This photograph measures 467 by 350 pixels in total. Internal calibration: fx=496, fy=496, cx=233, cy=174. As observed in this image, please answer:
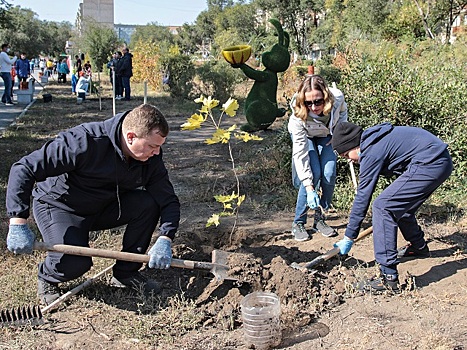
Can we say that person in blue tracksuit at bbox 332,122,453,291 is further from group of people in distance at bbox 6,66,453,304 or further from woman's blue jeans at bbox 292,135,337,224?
woman's blue jeans at bbox 292,135,337,224

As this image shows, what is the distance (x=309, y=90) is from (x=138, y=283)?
2017 millimetres

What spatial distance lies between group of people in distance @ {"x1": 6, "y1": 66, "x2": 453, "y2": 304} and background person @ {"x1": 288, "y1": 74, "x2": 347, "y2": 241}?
26.8 inches

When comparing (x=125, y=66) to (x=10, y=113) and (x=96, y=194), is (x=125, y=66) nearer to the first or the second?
(x=10, y=113)

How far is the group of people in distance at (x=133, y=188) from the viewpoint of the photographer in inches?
117

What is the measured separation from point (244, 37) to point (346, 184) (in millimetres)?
48453

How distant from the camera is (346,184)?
17.9 ft

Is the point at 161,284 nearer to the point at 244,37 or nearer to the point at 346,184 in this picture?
the point at 346,184

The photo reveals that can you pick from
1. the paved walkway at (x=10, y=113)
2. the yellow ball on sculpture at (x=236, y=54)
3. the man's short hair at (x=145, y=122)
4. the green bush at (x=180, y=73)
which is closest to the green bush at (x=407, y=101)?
the man's short hair at (x=145, y=122)

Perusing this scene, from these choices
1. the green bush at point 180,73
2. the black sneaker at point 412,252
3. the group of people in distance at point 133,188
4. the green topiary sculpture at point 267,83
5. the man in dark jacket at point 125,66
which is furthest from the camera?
the green bush at point 180,73

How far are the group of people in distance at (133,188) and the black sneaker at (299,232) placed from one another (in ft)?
2.54

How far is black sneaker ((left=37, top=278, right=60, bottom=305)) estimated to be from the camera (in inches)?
127

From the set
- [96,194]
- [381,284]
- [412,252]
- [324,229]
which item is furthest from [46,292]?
[412,252]

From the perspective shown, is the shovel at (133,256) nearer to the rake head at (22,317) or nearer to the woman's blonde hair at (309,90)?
the rake head at (22,317)

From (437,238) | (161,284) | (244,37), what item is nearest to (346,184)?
(437,238)
